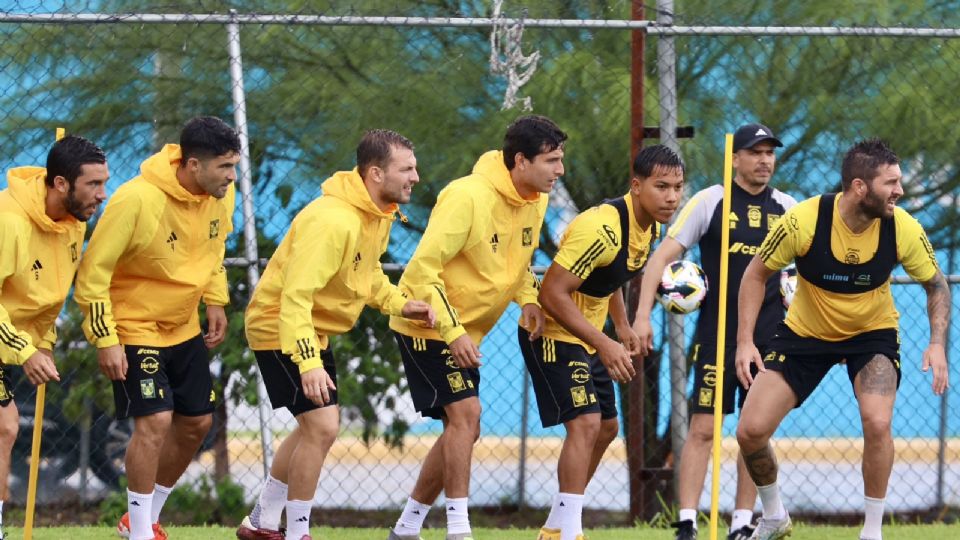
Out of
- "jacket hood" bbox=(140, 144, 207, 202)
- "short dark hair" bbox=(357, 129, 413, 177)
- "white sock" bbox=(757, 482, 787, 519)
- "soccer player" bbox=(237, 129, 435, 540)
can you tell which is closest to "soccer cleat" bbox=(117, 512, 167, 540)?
"soccer player" bbox=(237, 129, 435, 540)

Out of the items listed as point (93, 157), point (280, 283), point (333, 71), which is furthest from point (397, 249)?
point (93, 157)

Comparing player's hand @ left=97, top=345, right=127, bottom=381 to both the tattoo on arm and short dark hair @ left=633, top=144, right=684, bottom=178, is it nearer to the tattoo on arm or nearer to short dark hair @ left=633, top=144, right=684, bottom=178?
short dark hair @ left=633, top=144, right=684, bottom=178

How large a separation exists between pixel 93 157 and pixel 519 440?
3.65 meters

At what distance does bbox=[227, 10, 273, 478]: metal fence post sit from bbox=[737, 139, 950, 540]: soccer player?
106 inches

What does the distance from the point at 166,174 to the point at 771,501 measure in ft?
10.9

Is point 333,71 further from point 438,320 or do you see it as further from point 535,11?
point 438,320

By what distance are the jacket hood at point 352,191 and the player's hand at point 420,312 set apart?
0.44m

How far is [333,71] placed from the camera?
8.77m

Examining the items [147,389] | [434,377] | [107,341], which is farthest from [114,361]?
[434,377]

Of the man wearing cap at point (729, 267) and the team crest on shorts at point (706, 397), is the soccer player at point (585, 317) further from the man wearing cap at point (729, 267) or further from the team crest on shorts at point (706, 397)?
the team crest on shorts at point (706, 397)

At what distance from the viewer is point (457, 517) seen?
695cm

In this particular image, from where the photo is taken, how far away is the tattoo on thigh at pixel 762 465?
7.41 m

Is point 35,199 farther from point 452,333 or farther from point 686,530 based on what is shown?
point 686,530

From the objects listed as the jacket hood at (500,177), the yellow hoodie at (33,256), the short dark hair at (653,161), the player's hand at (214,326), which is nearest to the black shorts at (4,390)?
the yellow hoodie at (33,256)
